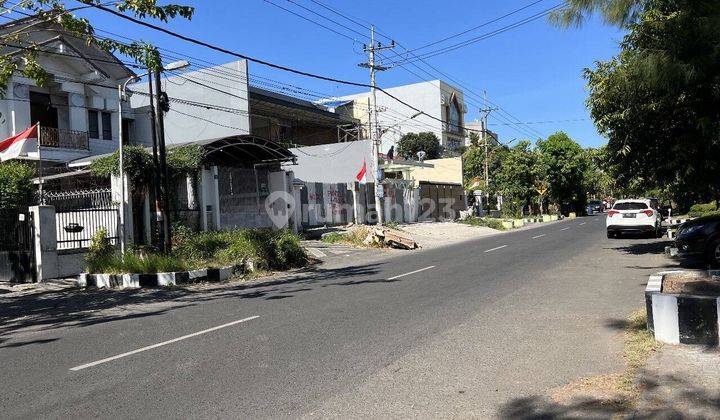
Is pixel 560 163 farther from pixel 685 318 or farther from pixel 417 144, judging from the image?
pixel 685 318

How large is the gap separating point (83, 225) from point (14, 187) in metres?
2.12

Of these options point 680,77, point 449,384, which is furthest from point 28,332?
point 680,77

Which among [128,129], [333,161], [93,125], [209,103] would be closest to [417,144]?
[333,161]

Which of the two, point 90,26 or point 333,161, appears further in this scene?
point 333,161

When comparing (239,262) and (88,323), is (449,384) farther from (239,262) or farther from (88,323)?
(239,262)

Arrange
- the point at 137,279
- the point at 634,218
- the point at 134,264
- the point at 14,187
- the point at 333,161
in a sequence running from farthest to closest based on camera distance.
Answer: the point at 333,161 < the point at 634,218 < the point at 14,187 < the point at 134,264 < the point at 137,279

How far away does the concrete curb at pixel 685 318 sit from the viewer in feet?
18.4

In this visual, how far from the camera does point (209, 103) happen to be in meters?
33.2

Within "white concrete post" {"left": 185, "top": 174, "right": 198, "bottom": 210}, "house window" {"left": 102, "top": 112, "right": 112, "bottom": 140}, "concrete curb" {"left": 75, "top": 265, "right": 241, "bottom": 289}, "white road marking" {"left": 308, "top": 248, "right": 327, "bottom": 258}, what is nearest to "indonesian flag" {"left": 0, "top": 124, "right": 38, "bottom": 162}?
"concrete curb" {"left": 75, "top": 265, "right": 241, "bottom": 289}

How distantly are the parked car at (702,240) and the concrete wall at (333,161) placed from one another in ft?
73.0

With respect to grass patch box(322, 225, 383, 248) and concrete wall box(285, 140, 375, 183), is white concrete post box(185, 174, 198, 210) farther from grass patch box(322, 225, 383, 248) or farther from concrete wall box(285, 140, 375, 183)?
concrete wall box(285, 140, 375, 183)

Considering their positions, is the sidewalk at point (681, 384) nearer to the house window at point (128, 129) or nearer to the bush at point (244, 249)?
the bush at point (244, 249)

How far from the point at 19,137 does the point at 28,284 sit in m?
3.92

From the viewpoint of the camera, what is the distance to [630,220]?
866 inches
